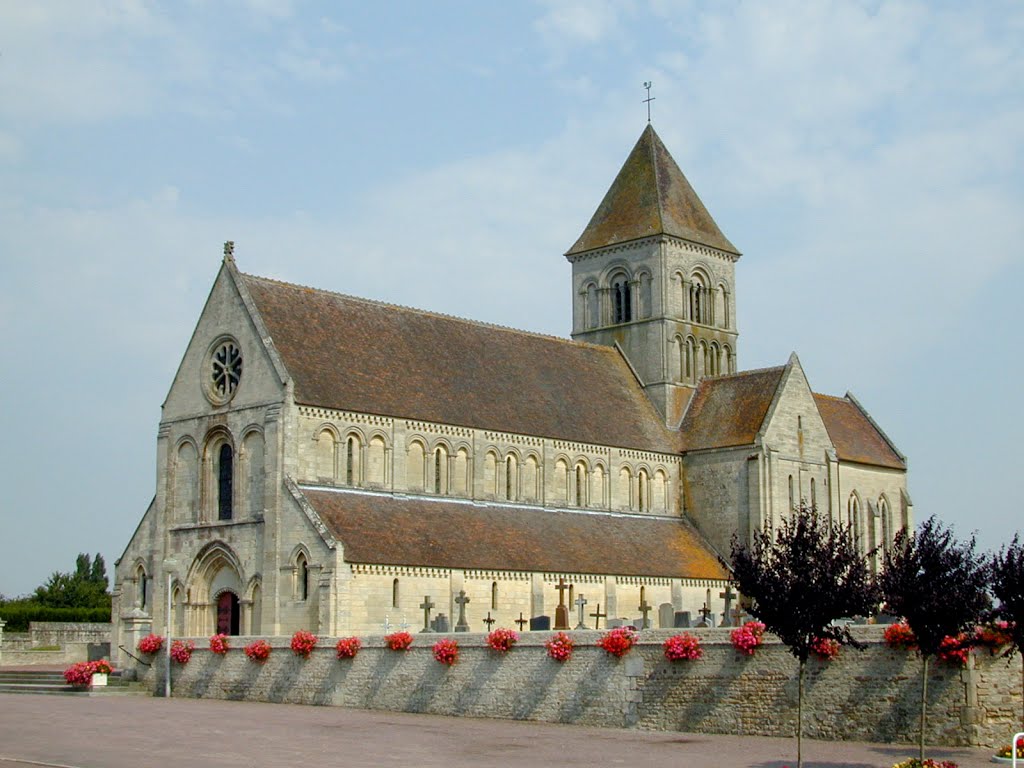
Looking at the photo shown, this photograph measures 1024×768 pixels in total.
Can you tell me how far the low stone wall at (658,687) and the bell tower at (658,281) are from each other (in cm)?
2847

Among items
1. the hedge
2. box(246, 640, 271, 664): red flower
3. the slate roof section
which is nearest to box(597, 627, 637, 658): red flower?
box(246, 640, 271, 664): red flower

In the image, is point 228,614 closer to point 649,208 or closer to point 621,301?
point 621,301

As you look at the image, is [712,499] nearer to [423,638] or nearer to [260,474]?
[260,474]

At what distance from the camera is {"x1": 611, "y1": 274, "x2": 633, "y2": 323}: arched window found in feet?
216

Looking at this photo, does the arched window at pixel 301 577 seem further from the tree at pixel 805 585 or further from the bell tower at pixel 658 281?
the tree at pixel 805 585

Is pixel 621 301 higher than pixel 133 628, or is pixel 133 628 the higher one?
pixel 621 301

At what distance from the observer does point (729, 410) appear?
61500mm

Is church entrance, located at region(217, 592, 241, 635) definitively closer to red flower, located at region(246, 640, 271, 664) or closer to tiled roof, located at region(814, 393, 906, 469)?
red flower, located at region(246, 640, 271, 664)

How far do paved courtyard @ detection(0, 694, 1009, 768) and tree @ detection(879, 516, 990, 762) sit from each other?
7.86 feet

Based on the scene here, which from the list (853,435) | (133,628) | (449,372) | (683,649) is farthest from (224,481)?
(853,435)

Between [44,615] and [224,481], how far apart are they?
24.5 meters

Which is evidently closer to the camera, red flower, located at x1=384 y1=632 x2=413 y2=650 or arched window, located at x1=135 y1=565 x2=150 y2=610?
red flower, located at x1=384 y1=632 x2=413 y2=650

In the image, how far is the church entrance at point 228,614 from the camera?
1917 inches

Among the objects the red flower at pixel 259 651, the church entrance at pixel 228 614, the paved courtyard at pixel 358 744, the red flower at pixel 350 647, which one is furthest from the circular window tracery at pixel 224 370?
the paved courtyard at pixel 358 744
